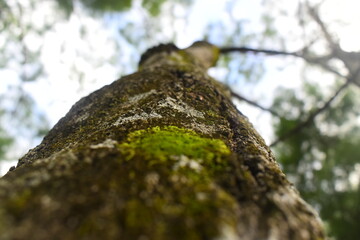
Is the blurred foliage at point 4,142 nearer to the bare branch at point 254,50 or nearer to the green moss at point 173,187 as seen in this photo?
the bare branch at point 254,50

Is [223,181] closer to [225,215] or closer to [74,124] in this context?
[225,215]

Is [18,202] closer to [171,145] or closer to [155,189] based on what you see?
[155,189]

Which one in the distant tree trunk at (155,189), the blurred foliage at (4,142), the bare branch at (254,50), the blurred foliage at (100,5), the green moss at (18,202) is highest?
the blurred foliage at (100,5)

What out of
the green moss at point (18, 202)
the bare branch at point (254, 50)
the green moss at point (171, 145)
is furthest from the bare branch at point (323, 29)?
the green moss at point (18, 202)

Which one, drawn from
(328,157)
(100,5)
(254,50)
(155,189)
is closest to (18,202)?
(155,189)

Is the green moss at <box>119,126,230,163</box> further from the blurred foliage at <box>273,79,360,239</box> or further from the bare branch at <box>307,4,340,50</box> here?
the blurred foliage at <box>273,79,360,239</box>

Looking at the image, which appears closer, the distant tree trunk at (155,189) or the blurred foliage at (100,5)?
the distant tree trunk at (155,189)
